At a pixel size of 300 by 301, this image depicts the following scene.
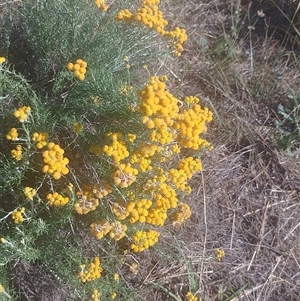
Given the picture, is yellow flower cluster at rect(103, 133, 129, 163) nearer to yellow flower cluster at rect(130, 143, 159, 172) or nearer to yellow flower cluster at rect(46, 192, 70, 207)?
yellow flower cluster at rect(130, 143, 159, 172)

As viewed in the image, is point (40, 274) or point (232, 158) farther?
point (232, 158)

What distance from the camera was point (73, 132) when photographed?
2531mm

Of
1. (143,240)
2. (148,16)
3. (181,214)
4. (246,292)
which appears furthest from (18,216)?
(246,292)

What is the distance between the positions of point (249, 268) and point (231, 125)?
83cm

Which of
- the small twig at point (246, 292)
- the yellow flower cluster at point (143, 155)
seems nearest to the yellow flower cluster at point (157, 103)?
the yellow flower cluster at point (143, 155)

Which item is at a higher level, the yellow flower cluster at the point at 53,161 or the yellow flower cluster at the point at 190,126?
the yellow flower cluster at the point at 190,126

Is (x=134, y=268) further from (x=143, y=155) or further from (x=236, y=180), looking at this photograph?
(x=236, y=180)

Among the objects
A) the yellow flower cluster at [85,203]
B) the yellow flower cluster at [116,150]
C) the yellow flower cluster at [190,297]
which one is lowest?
the yellow flower cluster at [190,297]

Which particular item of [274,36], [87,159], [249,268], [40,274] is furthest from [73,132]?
[274,36]

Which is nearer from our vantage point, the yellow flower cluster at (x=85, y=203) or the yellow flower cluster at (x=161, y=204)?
the yellow flower cluster at (x=85, y=203)

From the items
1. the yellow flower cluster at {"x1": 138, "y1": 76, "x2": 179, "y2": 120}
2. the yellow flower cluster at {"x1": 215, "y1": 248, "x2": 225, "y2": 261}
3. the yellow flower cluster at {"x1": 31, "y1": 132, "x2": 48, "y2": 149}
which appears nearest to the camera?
the yellow flower cluster at {"x1": 138, "y1": 76, "x2": 179, "y2": 120}

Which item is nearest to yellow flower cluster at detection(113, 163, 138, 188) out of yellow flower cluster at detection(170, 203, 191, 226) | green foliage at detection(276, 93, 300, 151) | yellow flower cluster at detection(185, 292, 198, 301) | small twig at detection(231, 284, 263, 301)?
yellow flower cluster at detection(170, 203, 191, 226)

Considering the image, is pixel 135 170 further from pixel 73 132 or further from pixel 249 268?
pixel 249 268

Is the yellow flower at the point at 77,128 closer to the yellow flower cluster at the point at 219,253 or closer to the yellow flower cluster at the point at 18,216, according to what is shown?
the yellow flower cluster at the point at 18,216
